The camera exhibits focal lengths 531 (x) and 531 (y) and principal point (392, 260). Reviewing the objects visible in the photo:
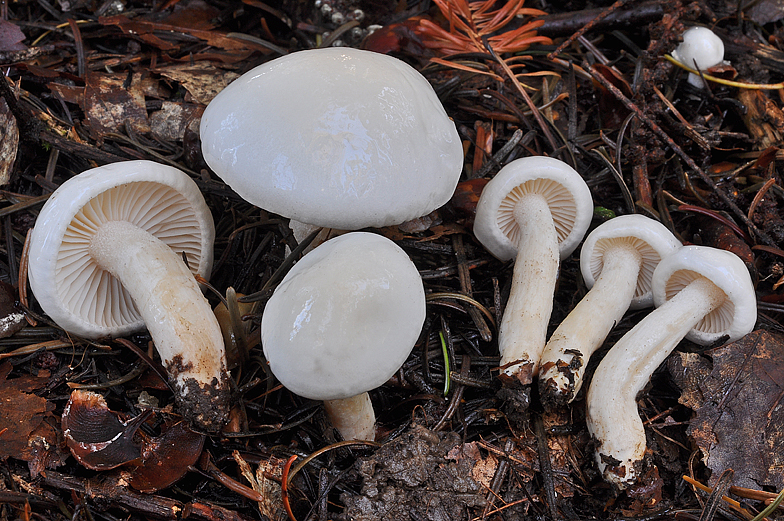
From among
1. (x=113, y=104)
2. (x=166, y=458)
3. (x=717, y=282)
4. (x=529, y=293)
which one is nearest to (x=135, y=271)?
(x=166, y=458)

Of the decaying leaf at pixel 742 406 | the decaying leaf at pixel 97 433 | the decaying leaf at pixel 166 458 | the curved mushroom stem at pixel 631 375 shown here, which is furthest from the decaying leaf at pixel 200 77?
the decaying leaf at pixel 742 406

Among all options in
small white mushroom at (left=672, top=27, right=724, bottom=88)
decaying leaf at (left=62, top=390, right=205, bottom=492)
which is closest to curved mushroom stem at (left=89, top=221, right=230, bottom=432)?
decaying leaf at (left=62, top=390, right=205, bottom=492)

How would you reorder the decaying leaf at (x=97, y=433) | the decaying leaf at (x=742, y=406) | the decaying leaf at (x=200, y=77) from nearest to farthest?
the decaying leaf at (x=97, y=433) → the decaying leaf at (x=742, y=406) → the decaying leaf at (x=200, y=77)

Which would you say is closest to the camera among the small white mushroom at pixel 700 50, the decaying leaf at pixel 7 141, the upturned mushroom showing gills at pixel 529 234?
the upturned mushroom showing gills at pixel 529 234

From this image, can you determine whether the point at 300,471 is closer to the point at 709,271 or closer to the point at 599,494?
the point at 599,494

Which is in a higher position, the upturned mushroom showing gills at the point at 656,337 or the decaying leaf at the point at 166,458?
the upturned mushroom showing gills at the point at 656,337

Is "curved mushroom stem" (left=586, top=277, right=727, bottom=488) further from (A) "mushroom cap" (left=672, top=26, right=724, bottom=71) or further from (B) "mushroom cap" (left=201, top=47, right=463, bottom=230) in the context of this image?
(A) "mushroom cap" (left=672, top=26, right=724, bottom=71)

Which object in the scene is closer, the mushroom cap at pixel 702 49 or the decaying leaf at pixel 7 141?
the decaying leaf at pixel 7 141

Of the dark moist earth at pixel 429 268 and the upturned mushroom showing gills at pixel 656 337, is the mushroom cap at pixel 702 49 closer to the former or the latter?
the dark moist earth at pixel 429 268
